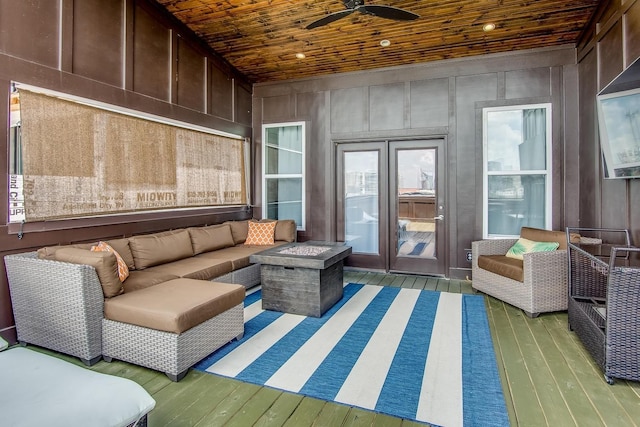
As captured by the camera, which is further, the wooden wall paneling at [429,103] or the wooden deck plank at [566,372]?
the wooden wall paneling at [429,103]

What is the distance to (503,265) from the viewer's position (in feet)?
A: 12.6

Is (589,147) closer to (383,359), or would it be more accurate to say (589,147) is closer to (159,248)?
(383,359)

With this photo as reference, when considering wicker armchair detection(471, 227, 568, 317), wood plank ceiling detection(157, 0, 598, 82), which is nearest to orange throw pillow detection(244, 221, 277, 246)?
wood plank ceiling detection(157, 0, 598, 82)

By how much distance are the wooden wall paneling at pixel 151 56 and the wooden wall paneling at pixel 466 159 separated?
13.4ft

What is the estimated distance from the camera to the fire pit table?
349 centimetres

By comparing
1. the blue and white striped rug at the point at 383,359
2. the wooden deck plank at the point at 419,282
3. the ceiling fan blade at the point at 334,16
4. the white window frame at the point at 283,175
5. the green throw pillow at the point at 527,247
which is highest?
the ceiling fan blade at the point at 334,16

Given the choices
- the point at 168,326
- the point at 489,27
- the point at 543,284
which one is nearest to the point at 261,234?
the point at 168,326

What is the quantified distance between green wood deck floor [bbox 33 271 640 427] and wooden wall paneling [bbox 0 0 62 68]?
257cm

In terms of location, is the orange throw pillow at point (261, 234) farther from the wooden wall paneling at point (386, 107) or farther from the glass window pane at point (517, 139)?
the glass window pane at point (517, 139)

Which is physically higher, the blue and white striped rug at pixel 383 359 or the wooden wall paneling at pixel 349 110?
the wooden wall paneling at pixel 349 110

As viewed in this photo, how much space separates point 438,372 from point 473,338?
0.77 meters

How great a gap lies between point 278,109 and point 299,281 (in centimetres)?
367

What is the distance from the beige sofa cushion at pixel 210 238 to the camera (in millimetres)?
4500

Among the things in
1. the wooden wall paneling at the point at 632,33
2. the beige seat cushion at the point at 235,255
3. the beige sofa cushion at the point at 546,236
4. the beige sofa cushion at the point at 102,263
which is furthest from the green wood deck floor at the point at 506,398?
the wooden wall paneling at the point at 632,33
